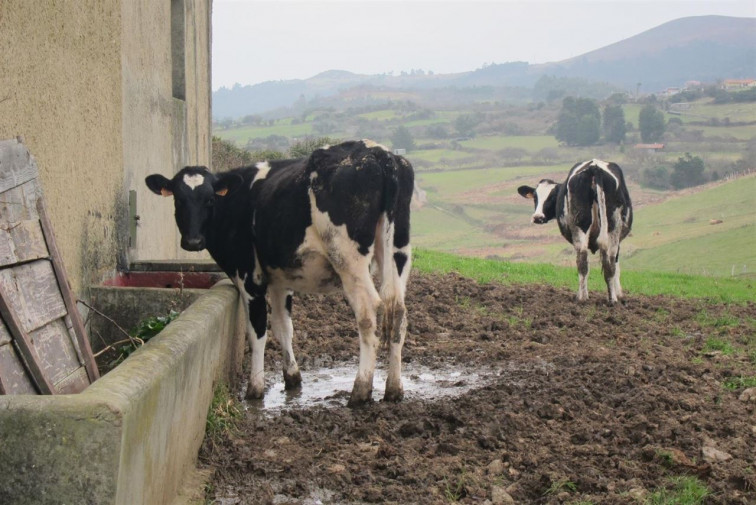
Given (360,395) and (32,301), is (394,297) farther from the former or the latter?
(32,301)

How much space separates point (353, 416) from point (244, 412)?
933 millimetres

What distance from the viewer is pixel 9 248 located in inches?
204

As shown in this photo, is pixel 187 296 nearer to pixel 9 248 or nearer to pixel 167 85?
pixel 9 248

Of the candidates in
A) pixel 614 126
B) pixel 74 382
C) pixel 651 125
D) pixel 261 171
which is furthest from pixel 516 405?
pixel 614 126

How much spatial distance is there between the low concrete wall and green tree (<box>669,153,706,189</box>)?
187 ft

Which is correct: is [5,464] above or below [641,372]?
above

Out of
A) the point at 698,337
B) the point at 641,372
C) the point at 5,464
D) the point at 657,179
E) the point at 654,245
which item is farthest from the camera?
the point at 657,179

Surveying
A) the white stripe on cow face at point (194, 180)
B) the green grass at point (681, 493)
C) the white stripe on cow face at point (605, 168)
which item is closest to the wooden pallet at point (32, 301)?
the white stripe on cow face at point (194, 180)

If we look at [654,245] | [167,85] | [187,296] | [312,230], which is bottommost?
[654,245]

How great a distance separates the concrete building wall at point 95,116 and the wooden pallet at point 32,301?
0.52 meters

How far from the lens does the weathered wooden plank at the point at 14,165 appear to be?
5.19 m

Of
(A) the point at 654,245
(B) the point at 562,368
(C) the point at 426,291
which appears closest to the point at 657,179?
(A) the point at 654,245

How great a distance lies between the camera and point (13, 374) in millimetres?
4824

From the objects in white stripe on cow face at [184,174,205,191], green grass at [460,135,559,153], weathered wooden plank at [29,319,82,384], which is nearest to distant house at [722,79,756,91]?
green grass at [460,135,559,153]
